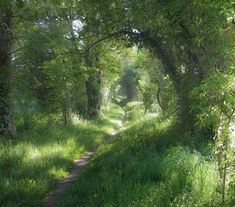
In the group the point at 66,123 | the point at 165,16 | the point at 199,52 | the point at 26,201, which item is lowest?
the point at 26,201

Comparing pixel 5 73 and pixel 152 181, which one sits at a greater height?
pixel 5 73

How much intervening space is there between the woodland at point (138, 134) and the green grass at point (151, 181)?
0.09 ft

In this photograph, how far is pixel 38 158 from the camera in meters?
12.8

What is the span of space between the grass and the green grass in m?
0.99

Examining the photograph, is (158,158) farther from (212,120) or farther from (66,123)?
(66,123)

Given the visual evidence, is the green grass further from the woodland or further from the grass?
the grass

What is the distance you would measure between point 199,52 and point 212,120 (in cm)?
591

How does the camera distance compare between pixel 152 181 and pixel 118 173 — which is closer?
pixel 152 181

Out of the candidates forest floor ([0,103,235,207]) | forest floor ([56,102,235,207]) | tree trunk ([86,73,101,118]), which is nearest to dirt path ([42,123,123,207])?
forest floor ([0,103,235,207])

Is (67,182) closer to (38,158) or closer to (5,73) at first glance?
(38,158)

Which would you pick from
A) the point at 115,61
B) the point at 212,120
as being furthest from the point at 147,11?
the point at 115,61

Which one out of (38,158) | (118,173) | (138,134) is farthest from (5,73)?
(118,173)

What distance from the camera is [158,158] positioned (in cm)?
1034

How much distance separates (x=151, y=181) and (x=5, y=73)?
9.82 m
